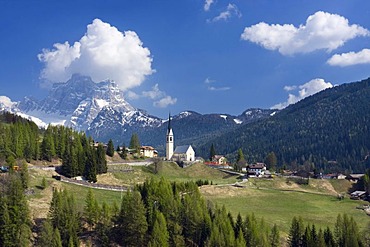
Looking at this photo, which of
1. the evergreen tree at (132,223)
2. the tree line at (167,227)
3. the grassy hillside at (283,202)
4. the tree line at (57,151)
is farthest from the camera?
the tree line at (57,151)

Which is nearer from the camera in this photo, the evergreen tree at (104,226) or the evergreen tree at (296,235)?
the evergreen tree at (104,226)

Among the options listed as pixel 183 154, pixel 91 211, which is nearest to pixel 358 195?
pixel 183 154

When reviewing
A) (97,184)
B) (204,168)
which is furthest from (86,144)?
(204,168)

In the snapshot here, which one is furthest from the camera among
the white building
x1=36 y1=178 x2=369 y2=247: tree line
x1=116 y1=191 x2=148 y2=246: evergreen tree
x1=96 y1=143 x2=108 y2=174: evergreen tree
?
the white building

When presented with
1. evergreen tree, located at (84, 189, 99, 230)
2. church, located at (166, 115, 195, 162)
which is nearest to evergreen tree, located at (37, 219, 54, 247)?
evergreen tree, located at (84, 189, 99, 230)

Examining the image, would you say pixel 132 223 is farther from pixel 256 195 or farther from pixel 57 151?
pixel 57 151

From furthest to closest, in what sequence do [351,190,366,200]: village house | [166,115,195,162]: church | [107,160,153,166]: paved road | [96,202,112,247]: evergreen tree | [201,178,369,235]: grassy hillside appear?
[166,115,195,162]: church → [107,160,153,166]: paved road → [351,190,366,200]: village house → [201,178,369,235]: grassy hillside → [96,202,112,247]: evergreen tree

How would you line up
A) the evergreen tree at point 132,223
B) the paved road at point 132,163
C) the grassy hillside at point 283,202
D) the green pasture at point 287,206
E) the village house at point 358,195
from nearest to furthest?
the evergreen tree at point 132,223 → the green pasture at point 287,206 → the grassy hillside at point 283,202 → the village house at point 358,195 → the paved road at point 132,163

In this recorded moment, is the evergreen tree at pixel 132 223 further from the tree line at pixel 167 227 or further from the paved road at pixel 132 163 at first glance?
the paved road at pixel 132 163

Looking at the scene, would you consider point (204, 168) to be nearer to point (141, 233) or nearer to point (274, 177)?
A: point (274, 177)

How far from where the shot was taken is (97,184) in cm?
9781

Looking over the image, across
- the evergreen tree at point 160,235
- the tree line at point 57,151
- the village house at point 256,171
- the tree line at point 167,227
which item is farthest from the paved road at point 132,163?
the evergreen tree at point 160,235

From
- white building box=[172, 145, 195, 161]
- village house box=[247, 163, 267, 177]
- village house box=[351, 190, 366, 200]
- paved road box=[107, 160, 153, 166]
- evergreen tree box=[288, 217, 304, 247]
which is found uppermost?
white building box=[172, 145, 195, 161]

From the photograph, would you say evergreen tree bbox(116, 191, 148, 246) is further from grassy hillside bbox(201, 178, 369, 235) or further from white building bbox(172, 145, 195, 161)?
white building bbox(172, 145, 195, 161)
